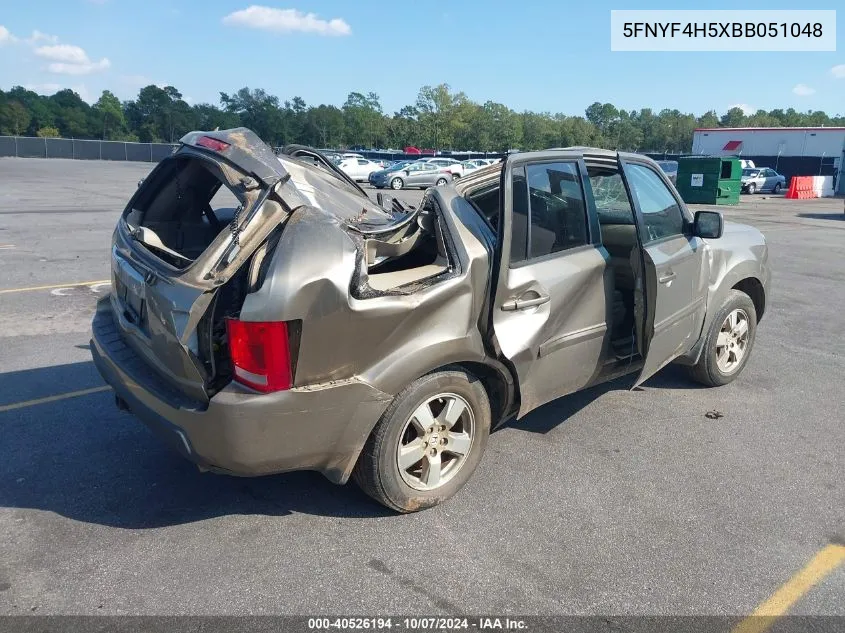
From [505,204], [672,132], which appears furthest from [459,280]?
[672,132]

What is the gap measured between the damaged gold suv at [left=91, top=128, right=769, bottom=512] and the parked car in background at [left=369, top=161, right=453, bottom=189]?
27780mm

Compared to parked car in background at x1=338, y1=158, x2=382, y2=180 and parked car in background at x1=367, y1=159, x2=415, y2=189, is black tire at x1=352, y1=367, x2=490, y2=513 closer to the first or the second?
parked car in background at x1=367, y1=159, x2=415, y2=189

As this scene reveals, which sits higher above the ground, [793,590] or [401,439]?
[401,439]

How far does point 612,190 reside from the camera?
179 inches

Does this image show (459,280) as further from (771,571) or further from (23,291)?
(23,291)

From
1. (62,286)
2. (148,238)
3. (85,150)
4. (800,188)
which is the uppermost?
(85,150)

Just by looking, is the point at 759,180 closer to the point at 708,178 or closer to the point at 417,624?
the point at 708,178

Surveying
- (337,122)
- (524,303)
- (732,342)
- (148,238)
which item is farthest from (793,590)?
(337,122)

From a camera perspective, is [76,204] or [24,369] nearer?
[24,369]

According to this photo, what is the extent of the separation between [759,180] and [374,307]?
3817cm

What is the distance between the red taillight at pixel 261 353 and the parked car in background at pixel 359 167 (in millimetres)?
32824

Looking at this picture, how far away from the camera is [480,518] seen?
3457 mm

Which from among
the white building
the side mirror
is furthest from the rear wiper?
the white building

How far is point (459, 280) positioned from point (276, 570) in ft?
5.18
